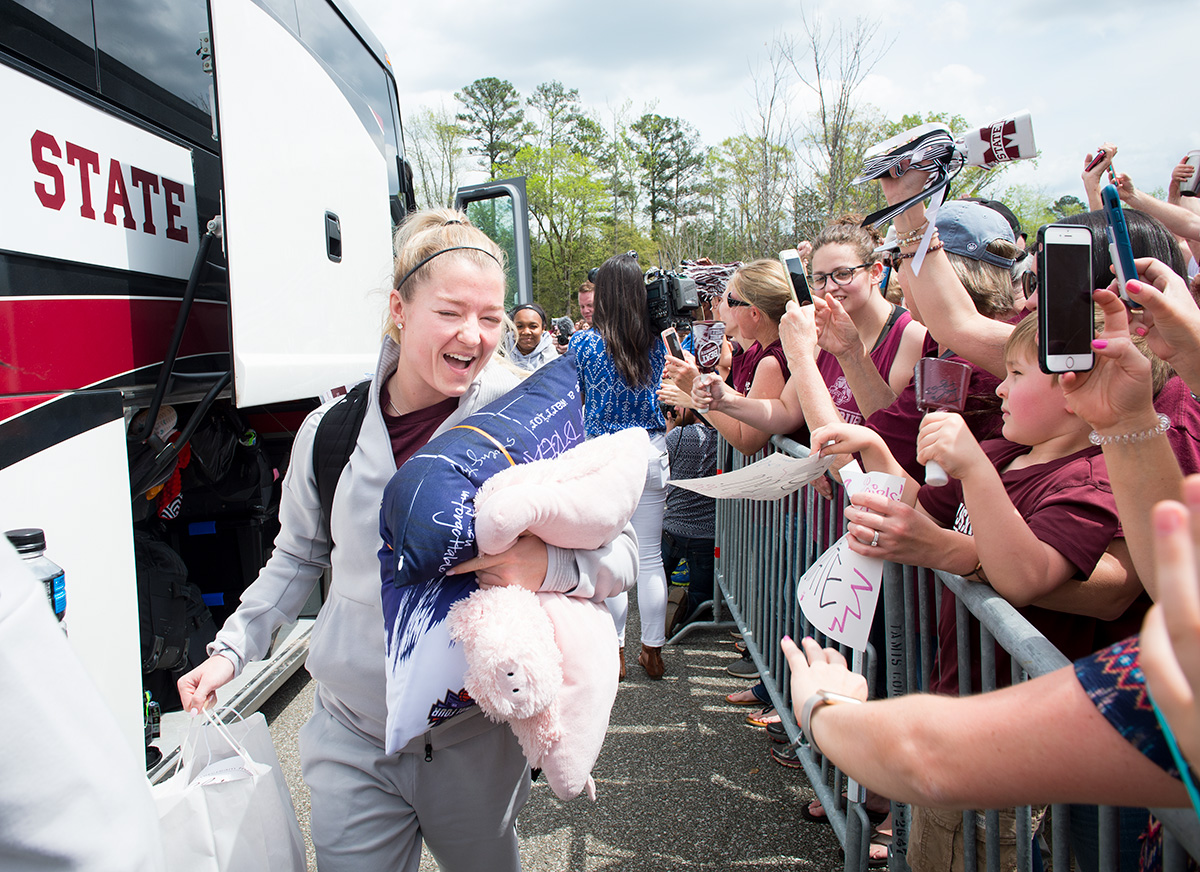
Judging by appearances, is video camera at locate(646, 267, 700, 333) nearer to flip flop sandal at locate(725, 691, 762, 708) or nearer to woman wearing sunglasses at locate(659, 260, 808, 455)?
woman wearing sunglasses at locate(659, 260, 808, 455)

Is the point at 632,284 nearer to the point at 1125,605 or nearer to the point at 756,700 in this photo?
the point at 756,700

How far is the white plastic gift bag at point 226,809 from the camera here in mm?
1522

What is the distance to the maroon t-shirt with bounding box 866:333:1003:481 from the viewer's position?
2152 millimetres

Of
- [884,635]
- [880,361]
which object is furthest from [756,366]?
[884,635]

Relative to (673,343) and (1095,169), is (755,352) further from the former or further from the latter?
(1095,169)

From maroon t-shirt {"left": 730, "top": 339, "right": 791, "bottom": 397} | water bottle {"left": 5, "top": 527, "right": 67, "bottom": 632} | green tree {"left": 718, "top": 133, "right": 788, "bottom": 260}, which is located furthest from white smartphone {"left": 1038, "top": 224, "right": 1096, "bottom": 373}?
green tree {"left": 718, "top": 133, "right": 788, "bottom": 260}

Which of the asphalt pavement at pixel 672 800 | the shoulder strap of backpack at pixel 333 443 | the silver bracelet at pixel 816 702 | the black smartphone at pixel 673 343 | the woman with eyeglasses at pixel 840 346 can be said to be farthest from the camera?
the black smartphone at pixel 673 343

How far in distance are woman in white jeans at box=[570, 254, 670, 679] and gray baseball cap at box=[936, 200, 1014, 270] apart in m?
1.75

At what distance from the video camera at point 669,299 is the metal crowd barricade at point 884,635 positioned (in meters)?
0.86

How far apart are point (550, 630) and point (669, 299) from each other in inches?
106

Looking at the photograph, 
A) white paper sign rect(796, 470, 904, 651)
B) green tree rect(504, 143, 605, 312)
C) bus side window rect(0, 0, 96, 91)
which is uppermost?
green tree rect(504, 143, 605, 312)

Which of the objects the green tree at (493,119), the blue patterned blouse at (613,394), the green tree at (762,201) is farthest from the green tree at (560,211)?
the blue patterned blouse at (613,394)

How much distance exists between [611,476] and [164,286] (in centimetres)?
210

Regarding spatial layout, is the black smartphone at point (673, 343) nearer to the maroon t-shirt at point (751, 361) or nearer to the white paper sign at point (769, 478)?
the maroon t-shirt at point (751, 361)
